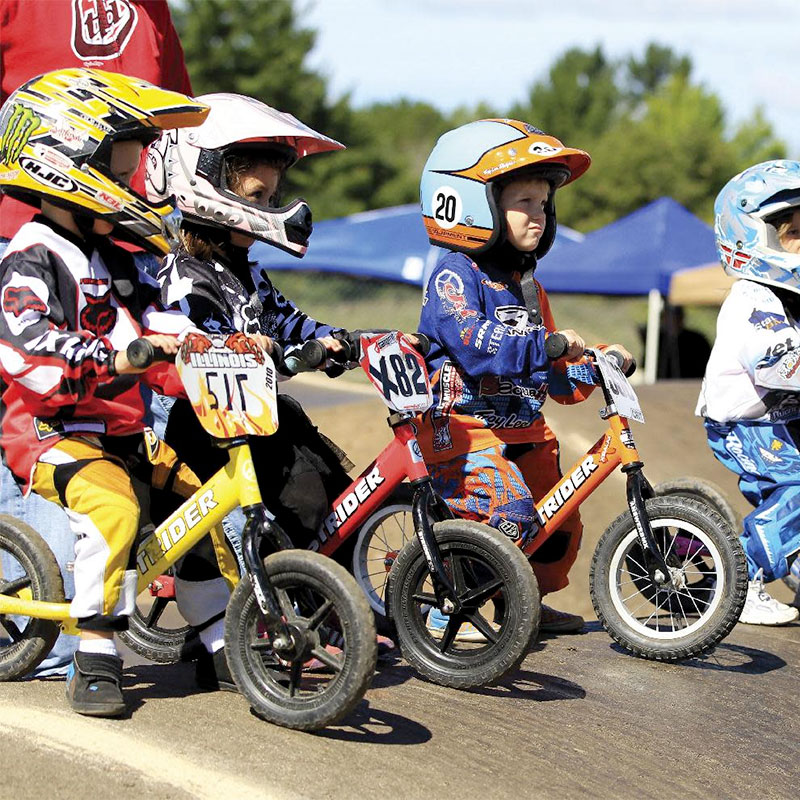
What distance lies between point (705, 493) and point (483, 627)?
238 cm

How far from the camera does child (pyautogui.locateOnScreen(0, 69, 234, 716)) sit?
12.6 ft

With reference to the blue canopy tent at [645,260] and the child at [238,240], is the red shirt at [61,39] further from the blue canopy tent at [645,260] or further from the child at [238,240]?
the blue canopy tent at [645,260]

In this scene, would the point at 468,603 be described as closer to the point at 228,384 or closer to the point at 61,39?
the point at 228,384

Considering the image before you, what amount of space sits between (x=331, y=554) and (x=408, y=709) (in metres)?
0.80

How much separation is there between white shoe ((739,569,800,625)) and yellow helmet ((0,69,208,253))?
374 centimetres

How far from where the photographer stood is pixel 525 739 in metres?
3.99

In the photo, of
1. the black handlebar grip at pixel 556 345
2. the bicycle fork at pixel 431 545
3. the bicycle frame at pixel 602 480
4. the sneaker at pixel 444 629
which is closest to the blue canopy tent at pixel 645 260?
the bicycle frame at pixel 602 480

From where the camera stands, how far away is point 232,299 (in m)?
4.55

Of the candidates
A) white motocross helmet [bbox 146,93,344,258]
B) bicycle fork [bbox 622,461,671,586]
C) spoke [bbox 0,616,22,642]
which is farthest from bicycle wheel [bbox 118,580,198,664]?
bicycle fork [bbox 622,461,671,586]

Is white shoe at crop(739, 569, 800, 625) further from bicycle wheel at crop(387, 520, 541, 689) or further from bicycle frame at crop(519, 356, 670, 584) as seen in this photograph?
bicycle wheel at crop(387, 520, 541, 689)

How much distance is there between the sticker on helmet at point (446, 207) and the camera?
17.2 ft

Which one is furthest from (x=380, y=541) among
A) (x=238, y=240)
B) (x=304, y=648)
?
(x=304, y=648)

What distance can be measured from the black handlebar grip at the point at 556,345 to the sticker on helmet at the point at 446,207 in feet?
2.46

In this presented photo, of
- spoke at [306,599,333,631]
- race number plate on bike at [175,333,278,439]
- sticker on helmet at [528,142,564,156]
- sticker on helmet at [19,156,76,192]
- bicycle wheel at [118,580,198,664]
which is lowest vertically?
bicycle wheel at [118,580,198,664]
